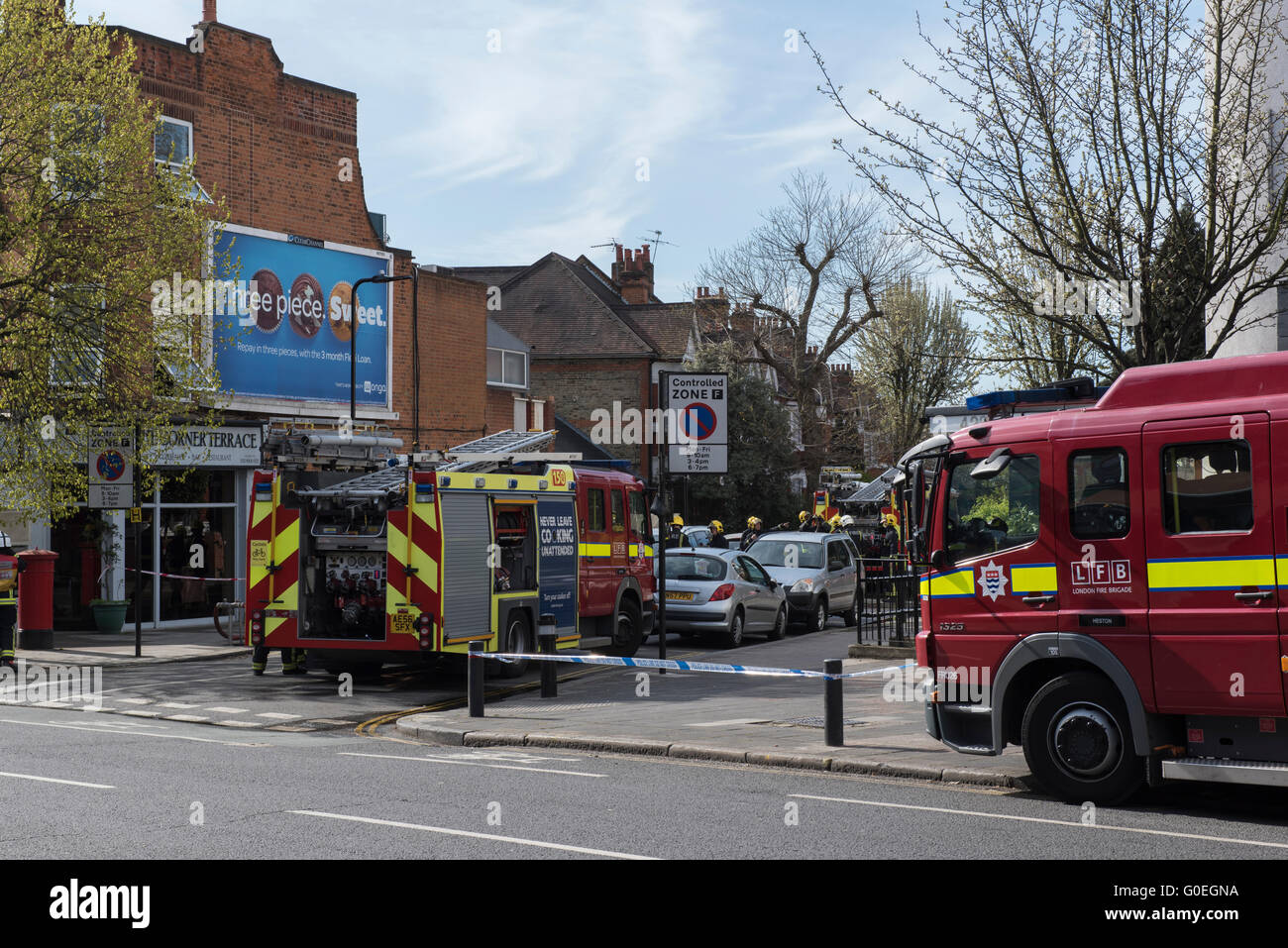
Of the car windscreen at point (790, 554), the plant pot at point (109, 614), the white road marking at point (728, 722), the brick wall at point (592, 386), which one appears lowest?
the white road marking at point (728, 722)

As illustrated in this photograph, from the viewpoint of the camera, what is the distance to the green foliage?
49.8 meters

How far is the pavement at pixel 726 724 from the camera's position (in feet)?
34.7

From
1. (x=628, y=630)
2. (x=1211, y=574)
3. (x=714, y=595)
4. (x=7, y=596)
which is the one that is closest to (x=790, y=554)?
(x=714, y=595)

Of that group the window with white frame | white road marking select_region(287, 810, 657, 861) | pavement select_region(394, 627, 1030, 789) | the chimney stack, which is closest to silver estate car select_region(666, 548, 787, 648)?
pavement select_region(394, 627, 1030, 789)

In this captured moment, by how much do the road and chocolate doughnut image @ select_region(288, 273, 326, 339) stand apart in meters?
16.1

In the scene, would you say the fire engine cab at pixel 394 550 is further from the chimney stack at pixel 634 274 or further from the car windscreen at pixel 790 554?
the chimney stack at pixel 634 274

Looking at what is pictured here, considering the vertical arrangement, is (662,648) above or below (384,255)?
below

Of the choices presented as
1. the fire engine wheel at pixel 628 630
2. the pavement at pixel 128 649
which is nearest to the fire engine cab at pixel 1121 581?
the fire engine wheel at pixel 628 630

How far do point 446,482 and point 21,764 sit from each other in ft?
19.8

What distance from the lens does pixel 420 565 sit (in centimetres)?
1489

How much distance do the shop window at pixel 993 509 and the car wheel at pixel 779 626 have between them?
13668 millimetres

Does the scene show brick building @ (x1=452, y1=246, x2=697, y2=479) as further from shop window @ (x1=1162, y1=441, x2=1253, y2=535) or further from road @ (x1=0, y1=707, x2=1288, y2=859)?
shop window @ (x1=1162, y1=441, x2=1253, y2=535)
